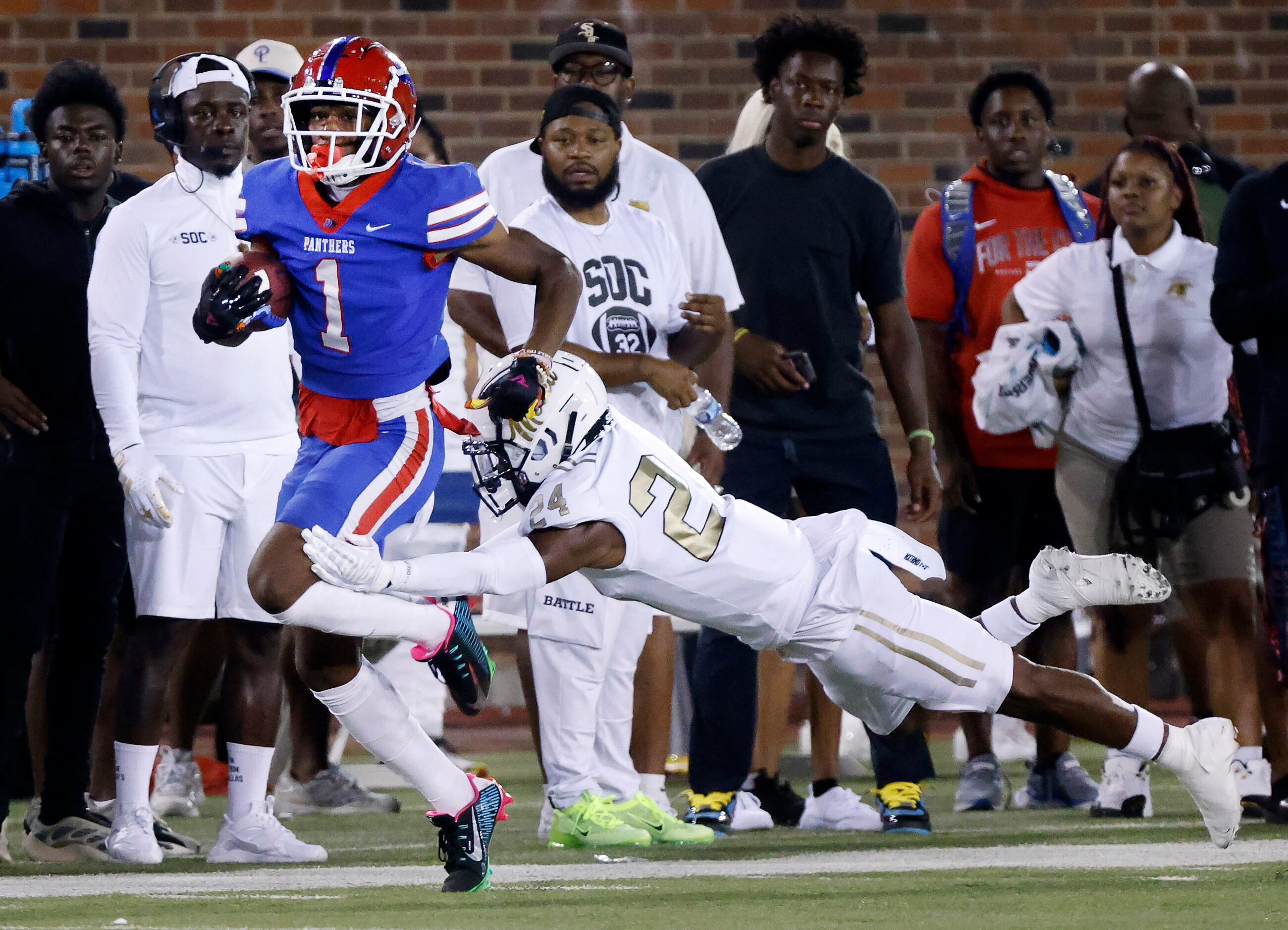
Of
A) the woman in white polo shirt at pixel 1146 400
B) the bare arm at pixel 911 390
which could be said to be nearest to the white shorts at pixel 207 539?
A: the bare arm at pixel 911 390

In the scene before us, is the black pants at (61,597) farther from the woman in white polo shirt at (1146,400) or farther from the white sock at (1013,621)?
the woman in white polo shirt at (1146,400)

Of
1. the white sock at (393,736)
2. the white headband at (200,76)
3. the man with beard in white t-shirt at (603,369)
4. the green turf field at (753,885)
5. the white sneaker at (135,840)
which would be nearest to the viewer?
the green turf field at (753,885)

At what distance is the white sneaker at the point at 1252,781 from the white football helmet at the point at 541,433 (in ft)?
8.13

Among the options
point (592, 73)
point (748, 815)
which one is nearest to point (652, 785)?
point (748, 815)

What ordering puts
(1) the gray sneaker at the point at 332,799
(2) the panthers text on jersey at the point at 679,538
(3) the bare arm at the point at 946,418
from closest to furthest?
1. (2) the panthers text on jersey at the point at 679,538
2. (3) the bare arm at the point at 946,418
3. (1) the gray sneaker at the point at 332,799

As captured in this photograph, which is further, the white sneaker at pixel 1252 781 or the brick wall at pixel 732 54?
the brick wall at pixel 732 54

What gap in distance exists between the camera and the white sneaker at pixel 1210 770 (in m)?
4.81

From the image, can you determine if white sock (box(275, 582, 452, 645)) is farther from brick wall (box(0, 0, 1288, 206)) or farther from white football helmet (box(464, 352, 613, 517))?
brick wall (box(0, 0, 1288, 206))

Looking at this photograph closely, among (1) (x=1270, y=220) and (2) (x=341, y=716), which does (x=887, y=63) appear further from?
(2) (x=341, y=716)

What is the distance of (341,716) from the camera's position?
15.2 feet

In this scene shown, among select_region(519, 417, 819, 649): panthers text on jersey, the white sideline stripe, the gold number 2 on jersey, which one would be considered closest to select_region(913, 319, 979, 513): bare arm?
the white sideline stripe

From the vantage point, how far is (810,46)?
249 inches

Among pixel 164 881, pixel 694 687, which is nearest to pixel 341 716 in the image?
pixel 164 881

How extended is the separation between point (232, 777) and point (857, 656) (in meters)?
1.86
